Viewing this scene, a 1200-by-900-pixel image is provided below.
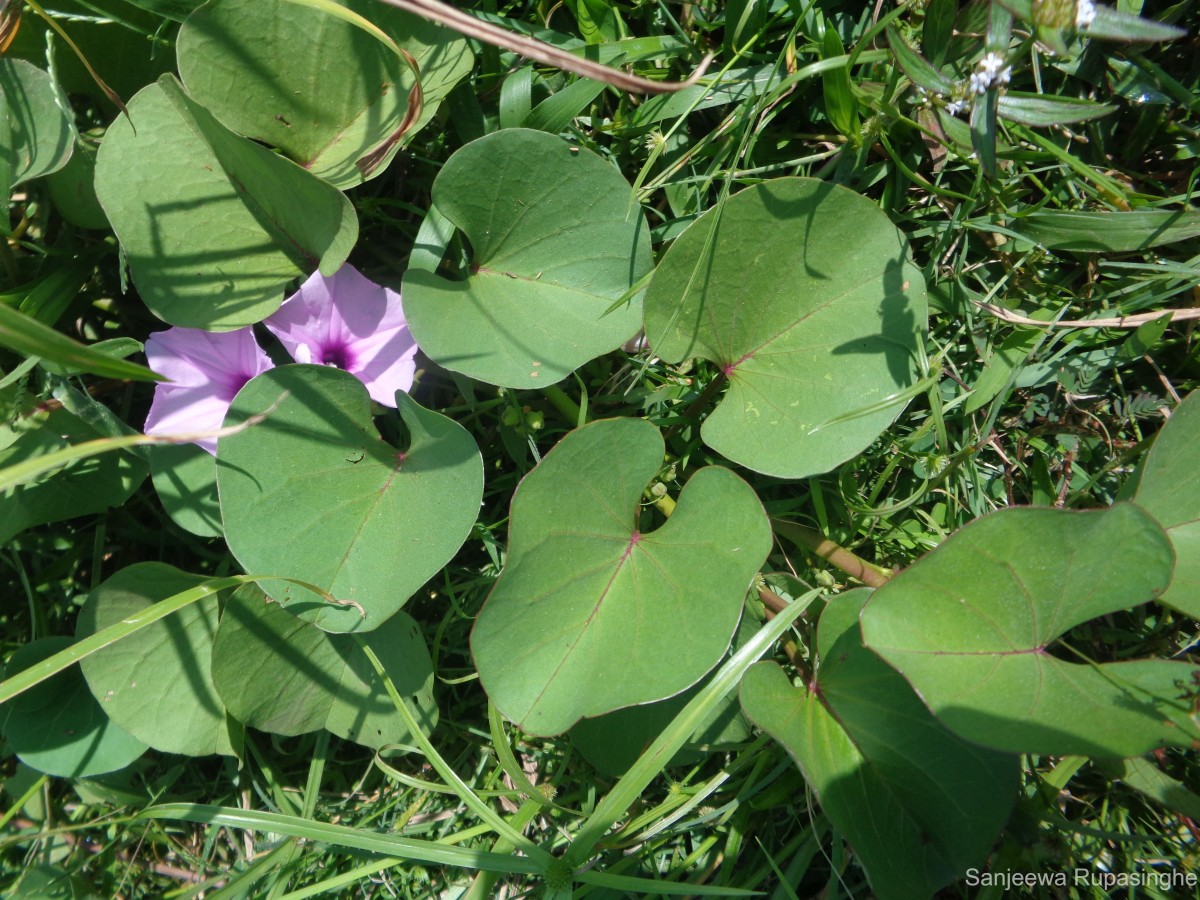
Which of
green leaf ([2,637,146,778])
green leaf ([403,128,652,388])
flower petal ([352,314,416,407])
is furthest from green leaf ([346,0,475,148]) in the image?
green leaf ([2,637,146,778])

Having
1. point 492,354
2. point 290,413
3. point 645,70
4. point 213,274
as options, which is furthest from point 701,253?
point 213,274

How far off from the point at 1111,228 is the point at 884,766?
3.17ft

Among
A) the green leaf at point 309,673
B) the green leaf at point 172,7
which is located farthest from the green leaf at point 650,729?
the green leaf at point 172,7

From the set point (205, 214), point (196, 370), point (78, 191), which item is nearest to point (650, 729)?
point (196, 370)

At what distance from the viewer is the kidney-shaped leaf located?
47.0 inches

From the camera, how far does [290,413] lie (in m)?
1.19

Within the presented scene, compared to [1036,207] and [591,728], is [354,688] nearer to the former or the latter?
[591,728]

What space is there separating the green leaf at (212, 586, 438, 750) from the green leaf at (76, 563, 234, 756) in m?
0.14

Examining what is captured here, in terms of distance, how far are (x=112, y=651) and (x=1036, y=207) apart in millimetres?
1731

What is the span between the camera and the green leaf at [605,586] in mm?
1159

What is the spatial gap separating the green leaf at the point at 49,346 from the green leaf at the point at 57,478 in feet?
1.41

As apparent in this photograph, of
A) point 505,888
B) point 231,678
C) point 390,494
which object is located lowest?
point 505,888

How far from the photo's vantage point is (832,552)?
1436 mm

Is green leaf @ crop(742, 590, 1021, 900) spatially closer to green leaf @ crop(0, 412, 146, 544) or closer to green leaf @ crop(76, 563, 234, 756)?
green leaf @ crop(76, 563, 234, 756)
